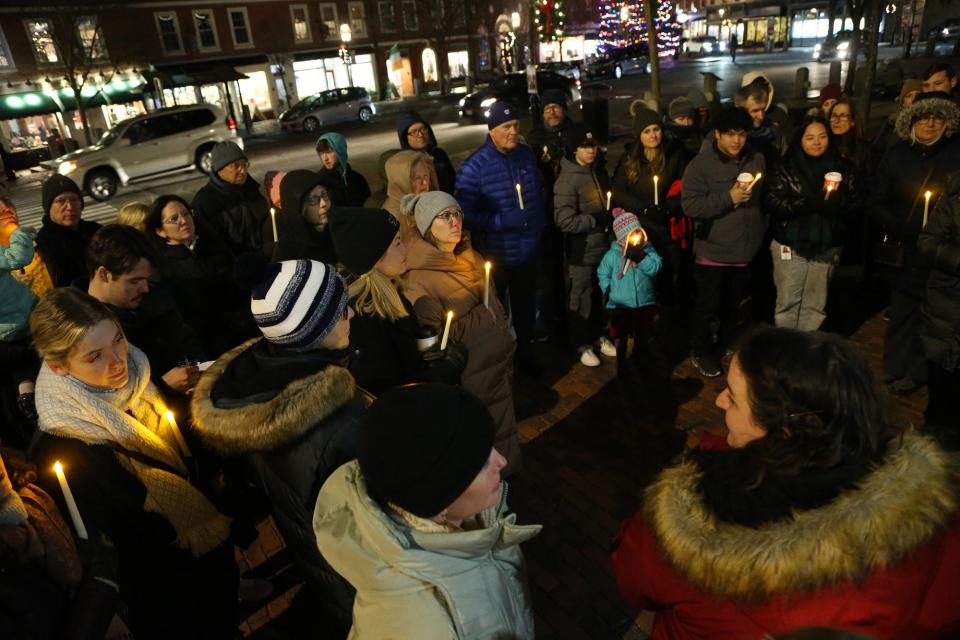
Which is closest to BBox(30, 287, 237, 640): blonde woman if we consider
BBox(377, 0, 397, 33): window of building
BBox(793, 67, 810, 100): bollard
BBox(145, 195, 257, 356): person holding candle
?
BBox(145, 195, 257, 356): person holding candle

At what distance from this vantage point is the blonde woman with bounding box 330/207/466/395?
276 cm

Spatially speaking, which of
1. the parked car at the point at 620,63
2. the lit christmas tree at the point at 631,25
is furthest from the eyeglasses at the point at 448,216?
the lit christmas tree at the point at 631,25

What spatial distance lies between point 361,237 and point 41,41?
33.4 meters

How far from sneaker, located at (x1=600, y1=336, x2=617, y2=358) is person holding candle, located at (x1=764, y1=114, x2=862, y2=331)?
1.52 m

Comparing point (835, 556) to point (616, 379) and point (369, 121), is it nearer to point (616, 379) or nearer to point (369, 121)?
point (616, 379)

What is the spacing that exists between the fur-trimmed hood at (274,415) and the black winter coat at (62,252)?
334 cm

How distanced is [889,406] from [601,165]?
14.7 feet

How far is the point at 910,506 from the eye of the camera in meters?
1.30

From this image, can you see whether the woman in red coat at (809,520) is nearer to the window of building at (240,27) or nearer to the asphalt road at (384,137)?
the asphalt road at (384,137)

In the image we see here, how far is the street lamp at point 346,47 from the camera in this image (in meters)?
34.2

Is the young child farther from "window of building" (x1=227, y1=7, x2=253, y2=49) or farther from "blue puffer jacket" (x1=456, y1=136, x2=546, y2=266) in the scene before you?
"window of building" (x1=227, y1=7, x2=253, y2=49)

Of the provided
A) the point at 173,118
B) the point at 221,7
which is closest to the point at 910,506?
the point at 173,118

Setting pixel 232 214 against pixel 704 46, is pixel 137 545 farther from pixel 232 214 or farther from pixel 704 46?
pixel 704 46

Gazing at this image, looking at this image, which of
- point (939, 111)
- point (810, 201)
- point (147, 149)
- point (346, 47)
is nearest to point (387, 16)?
point (346, 47)
